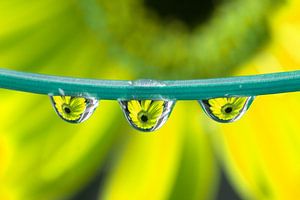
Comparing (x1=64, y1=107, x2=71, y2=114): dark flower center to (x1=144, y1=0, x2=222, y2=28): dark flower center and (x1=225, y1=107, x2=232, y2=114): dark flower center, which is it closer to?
(x1=225, y1=107, x2=232, y2=114): dark flower center

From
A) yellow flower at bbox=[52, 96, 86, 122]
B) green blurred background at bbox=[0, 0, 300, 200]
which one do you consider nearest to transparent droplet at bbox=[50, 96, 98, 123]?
yellow flower at bbox=[52, 96, 86, 122]

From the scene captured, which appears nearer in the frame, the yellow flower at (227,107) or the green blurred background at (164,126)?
the yellow flower at (227,107)

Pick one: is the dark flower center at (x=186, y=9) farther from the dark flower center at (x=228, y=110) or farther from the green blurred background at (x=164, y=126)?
the dark flower center at (x=228, y=110)

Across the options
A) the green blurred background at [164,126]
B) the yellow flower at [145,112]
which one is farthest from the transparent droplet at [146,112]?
the green blurred background at [164,126]

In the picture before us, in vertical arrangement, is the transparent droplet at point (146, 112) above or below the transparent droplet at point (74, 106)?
above
